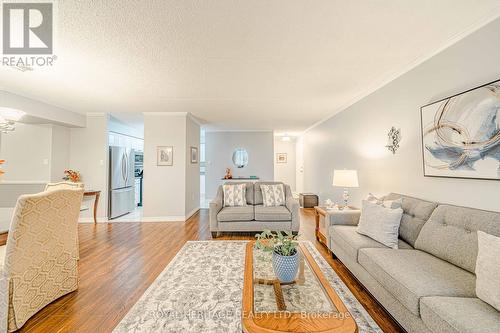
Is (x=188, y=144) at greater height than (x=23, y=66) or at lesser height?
lesser

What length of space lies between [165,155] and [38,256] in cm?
304

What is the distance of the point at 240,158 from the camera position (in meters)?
7.04

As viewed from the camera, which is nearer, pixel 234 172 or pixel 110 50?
Result: pixel 110 50

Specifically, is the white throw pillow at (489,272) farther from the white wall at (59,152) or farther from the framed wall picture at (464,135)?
the white wall at (59,152)

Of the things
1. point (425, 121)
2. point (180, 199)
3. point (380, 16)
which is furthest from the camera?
point (180, 199)

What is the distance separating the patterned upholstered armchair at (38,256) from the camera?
1.45 meters

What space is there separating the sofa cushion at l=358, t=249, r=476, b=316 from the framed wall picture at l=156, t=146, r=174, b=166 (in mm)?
4102

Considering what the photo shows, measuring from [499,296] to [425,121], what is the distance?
5.52 ft

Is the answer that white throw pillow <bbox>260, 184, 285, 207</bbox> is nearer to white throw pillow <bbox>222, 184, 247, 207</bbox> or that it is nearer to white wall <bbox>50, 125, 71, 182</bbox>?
white throw pillow <bbox>222, 184, 247, 207</bbox>

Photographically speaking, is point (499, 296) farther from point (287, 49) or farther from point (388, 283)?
point (287, 49)

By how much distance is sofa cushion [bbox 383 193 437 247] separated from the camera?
189 centimetres

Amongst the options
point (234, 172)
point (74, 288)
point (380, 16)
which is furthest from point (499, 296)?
point (234, 172)

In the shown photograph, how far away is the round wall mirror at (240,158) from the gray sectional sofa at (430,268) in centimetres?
510

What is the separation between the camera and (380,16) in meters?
1.60
